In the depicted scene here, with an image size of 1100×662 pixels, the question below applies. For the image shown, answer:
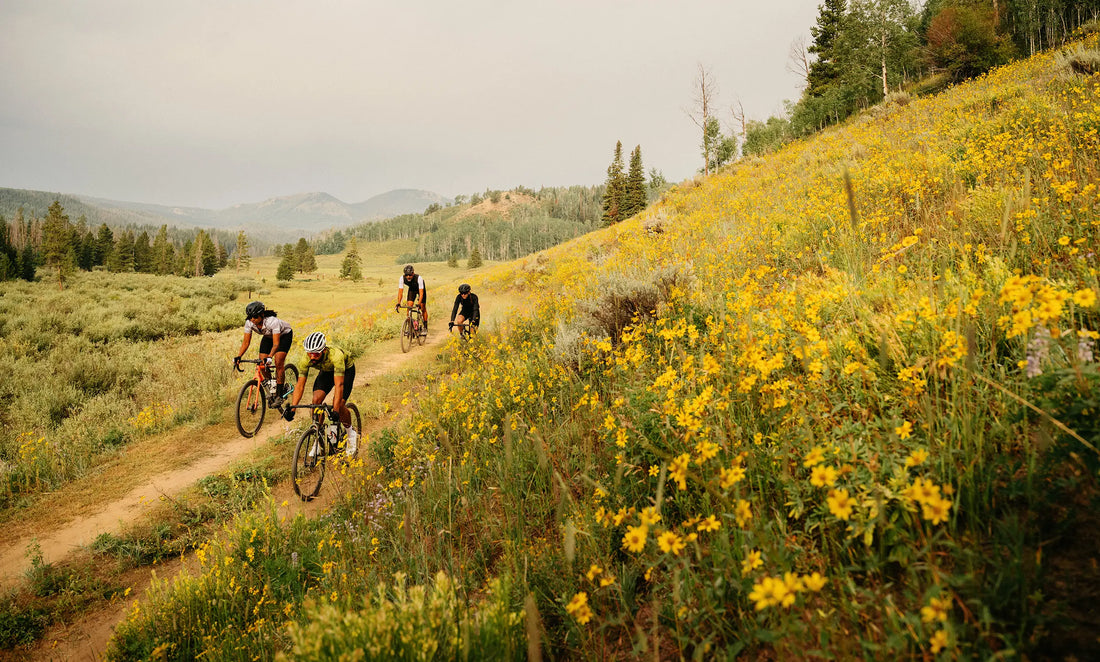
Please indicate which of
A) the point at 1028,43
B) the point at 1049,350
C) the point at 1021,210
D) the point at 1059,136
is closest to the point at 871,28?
the point at 1028,43

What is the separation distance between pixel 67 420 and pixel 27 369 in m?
6.13

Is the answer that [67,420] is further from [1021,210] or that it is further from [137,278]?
[137,278]

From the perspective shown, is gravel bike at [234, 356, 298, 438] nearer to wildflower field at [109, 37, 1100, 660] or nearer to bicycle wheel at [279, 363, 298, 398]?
bicycle wheel at [279, 363, 298, 398]

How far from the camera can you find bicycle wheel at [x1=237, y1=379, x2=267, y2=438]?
9008mm

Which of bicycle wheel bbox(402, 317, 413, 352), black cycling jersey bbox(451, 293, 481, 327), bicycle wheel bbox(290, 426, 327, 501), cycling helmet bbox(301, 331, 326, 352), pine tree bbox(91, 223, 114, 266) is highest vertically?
pine tree bbox(91, 223, 114, 266)

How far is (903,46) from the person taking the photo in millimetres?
37500

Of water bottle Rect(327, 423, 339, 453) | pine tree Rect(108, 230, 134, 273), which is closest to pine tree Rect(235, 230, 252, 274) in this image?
pine tree Rect(108, 230, 134, 273)

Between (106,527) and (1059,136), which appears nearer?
(1059,136)

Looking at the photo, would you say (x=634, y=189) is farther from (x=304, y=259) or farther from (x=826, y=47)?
(x=304, y=259)

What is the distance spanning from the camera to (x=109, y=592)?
512 cm

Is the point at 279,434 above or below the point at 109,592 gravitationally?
above

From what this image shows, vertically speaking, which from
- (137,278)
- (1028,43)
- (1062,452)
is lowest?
(1062,452)

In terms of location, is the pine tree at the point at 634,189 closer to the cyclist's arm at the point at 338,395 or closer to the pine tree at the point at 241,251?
the cyclist's arm at the point at 338,395

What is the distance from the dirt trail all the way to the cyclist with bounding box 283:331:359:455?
3.03 feet
